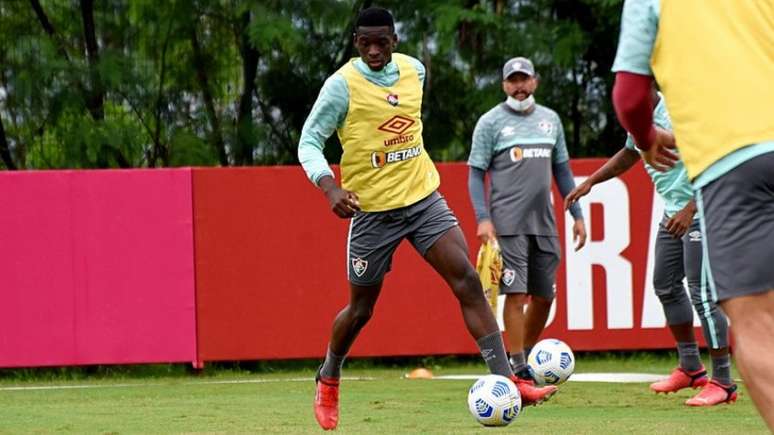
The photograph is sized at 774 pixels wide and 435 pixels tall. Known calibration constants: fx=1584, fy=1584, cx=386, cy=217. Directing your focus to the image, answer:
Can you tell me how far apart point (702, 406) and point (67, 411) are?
13.5 ft

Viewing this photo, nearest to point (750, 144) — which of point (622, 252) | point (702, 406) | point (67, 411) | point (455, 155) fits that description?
point (702, 406)

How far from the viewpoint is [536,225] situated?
11.6m

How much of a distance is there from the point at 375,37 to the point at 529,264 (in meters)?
3.47

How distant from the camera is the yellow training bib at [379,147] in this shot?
8.77 m

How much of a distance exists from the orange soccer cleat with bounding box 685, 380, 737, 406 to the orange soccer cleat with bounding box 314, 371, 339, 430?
2381 millimetres

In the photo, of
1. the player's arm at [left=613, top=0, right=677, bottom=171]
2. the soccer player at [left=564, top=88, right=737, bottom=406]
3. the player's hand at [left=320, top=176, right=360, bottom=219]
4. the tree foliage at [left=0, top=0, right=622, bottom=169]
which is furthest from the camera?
the tree foliage at [left=0, top=0, right=622, bottom=169]

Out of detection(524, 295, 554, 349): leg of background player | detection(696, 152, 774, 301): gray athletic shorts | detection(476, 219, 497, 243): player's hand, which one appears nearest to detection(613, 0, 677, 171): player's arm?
detection(696, 152, 774, 301): gray athletic shorts

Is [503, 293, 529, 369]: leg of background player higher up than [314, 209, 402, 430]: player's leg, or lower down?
lower down

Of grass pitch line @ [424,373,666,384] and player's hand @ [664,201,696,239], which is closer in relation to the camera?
player's hand @ [664,201,696,239]

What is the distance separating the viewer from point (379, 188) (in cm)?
877

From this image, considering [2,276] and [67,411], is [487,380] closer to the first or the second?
[67,411]

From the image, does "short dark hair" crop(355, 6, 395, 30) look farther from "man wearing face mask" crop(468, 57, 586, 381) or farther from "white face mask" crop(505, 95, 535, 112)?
"white face mask" crop(505, 95, 535, 112)

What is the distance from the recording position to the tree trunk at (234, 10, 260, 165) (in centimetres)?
1722

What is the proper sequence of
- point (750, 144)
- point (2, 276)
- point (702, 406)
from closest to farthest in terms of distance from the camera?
point (750, 144), point (702, 406), point (2, 276)
